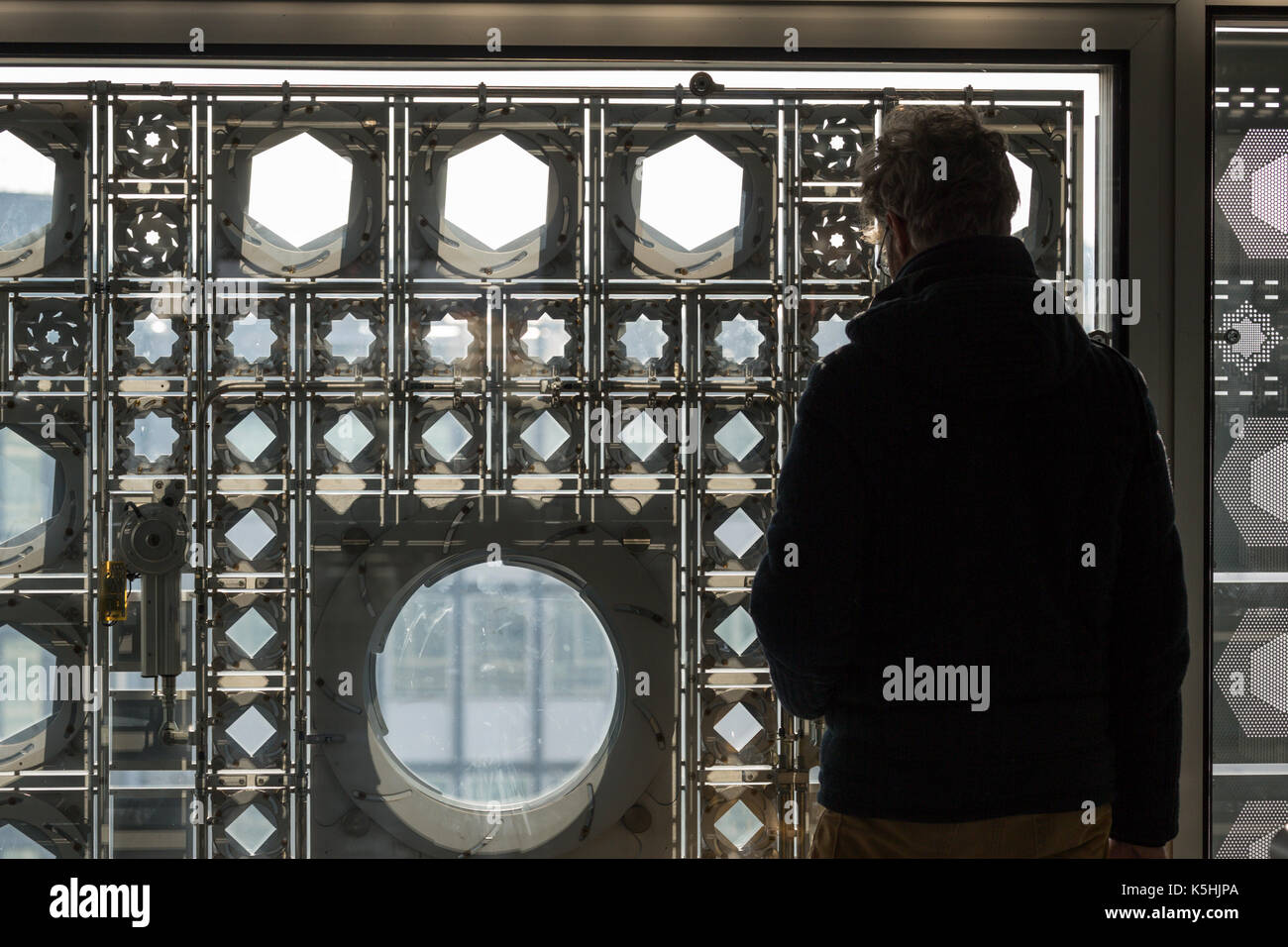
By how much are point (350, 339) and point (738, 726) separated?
4.15ft

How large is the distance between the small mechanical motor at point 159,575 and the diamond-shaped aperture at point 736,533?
1215 millimetres

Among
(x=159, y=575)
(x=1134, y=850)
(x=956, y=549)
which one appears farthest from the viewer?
(x=159, y=575)

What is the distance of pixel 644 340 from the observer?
2.14 metres

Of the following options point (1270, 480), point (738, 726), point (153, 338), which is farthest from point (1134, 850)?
point (153, 338)

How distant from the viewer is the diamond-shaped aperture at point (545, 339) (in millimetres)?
2131

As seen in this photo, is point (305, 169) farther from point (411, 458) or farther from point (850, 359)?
point (850, 359)

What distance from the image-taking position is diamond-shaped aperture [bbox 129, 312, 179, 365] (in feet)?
6.92

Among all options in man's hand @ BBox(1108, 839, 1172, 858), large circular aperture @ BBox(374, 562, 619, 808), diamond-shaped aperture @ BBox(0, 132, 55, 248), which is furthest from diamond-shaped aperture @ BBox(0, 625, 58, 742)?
man's hand @ BBox(1108, 839, 1172, 858)

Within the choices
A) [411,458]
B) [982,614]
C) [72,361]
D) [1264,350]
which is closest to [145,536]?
[72,361]

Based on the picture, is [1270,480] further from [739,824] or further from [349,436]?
[349,436]

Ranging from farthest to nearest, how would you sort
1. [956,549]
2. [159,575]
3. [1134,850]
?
1. [159,575]
2. [1134,850]
3. [956,549]

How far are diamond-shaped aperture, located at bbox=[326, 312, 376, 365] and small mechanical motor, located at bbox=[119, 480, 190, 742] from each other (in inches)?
19.7

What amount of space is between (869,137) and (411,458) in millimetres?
1291

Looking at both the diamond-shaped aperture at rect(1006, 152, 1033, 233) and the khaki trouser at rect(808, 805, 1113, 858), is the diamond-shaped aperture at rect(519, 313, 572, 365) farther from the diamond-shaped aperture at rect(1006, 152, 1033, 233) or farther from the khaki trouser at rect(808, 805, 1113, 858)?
the khaki trouser at rect(808, 805, 1113, 858)
